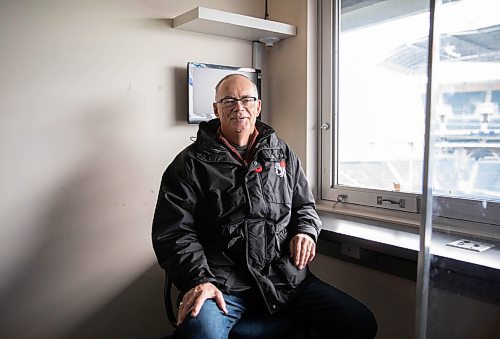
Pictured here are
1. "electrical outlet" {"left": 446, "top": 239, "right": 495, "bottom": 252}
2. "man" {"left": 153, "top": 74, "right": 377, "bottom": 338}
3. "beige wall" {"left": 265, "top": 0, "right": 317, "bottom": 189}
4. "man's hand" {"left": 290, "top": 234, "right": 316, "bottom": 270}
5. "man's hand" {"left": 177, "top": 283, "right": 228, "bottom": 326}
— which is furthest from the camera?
"beige wall" {"left": 265, "top": 0, "right": 317, "bottom": 189}

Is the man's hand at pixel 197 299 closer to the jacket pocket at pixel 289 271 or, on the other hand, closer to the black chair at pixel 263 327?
the black chair at pixel 263 327

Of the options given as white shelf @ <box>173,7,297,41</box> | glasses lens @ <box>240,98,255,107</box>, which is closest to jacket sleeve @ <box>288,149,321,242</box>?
glasses lens @ <box>240,98,255,107</box>

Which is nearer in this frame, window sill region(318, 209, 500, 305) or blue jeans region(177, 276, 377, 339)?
window sill region(318, 209, 500, 305)

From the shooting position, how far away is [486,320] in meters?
1.21

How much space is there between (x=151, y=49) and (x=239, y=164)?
0.73 m

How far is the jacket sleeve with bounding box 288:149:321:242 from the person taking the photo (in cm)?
179

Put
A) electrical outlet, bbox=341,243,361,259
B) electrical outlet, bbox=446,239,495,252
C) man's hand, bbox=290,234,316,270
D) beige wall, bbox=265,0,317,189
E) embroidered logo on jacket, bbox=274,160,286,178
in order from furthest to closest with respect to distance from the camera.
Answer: beige wall, bbox=265,0,317,189
electrical outlet, bbox=341,243,361,259
embroidered logo on jacket, bbox=274,160,286,178
man's hand, bbox=290,234,316,270
electrical outlet, bbox=446,239,495,252

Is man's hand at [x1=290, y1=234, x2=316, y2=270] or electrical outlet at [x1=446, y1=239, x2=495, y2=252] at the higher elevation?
electrical outlet at [x1=446, y1=239, x2=495, y2=252]

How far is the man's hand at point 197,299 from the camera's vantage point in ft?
4.76

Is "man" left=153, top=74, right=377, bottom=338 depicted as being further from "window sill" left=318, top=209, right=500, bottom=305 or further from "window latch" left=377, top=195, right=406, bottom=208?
"window latch" left=377, top=195, right=406, bottom=208

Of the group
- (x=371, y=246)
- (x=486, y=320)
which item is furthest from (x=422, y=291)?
(x=371, y=246)

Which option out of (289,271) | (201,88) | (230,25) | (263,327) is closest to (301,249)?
(289,271)

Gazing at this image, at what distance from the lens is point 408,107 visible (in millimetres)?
1979

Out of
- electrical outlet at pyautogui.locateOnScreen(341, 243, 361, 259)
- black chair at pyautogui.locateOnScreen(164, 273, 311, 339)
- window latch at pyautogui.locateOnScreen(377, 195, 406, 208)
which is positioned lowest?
black chair at pyautogui.locateOnScreen(164, 273, 311, 339)
